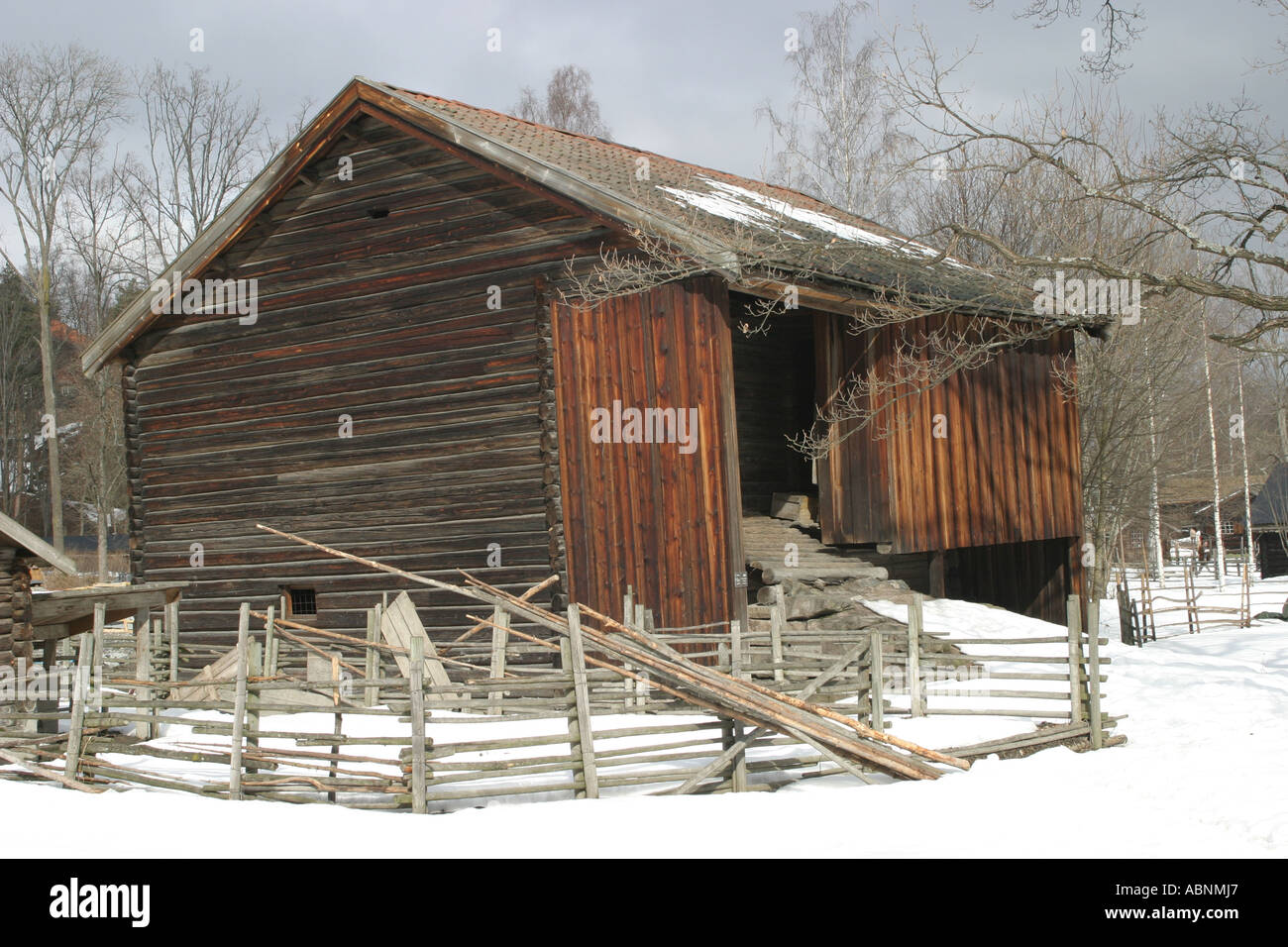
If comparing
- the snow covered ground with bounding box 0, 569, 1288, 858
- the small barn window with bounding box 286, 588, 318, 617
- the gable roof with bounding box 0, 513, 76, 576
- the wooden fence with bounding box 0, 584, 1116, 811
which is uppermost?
the gable roof with bounding box 0, 513, 76, 576

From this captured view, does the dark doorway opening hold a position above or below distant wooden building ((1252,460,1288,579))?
above

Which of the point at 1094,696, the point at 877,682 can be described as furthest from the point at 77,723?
the point at 1094,696

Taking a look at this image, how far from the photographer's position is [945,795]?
856cm

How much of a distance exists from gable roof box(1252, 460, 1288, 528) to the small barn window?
35.0m

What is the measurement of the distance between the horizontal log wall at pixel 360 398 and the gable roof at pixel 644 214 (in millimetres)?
317

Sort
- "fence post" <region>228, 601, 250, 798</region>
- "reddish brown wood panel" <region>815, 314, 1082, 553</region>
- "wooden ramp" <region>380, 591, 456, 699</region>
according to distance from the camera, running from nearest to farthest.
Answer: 1. "fence post" <region>228, 601, 250, 798</region>
2. "wooden ramp" <region>380, 591, 456, 699</region>
3. "reddish brown wood panel" <region>815, 314, 1082, 553</region>

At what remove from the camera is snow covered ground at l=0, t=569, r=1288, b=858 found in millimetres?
7395

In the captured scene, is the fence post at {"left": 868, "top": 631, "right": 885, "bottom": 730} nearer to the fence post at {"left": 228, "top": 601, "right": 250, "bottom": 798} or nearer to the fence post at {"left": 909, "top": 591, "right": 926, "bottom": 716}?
the fence post at {"left": 909, "top": 591, "right": 926, "bottom": 716}

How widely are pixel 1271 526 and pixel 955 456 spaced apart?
33.4 metres

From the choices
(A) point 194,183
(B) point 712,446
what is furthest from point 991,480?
(A) point 194,183

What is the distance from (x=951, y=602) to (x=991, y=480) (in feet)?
6.88

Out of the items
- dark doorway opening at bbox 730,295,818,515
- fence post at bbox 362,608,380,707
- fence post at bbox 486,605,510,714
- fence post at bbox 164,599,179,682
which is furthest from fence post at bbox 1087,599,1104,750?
fence post at bbox 164,599,179,682

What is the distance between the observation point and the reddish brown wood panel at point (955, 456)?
631 inches
